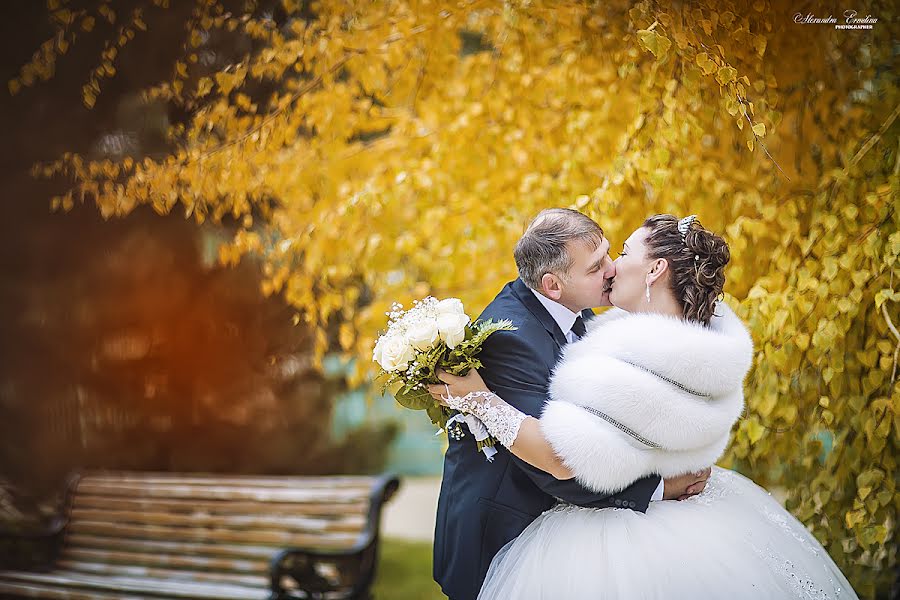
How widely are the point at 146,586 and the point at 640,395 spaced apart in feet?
8.99

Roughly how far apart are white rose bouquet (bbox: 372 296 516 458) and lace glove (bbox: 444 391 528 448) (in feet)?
0.13

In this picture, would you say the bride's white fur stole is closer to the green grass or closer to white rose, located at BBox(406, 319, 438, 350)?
white rose, located at BBox(406, 319, 438, 350)

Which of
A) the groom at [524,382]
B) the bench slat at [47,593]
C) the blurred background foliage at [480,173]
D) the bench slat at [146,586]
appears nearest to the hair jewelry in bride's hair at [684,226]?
the groom at [524,382]

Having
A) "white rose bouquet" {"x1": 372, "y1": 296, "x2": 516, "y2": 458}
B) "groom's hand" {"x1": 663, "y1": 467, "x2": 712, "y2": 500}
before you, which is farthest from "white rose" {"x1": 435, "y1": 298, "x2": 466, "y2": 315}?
"groom's hand" {"x1": 663, "y1": 467, "x2": 712, "y2": 500}

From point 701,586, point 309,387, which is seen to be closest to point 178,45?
point 309,387

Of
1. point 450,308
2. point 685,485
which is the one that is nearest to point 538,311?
point 450,308

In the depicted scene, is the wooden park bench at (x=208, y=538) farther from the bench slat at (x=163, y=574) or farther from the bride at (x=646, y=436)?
the bride at (x=646, y=436)

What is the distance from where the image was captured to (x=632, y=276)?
192 centimetres

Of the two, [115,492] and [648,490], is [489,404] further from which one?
[115,492]

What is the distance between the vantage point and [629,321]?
1823 millimetres

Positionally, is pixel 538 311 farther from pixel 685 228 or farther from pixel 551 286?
pixel 685 228

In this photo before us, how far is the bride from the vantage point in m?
1.75

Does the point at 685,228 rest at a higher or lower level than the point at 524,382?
higher

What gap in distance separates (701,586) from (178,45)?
3362 millimetres
